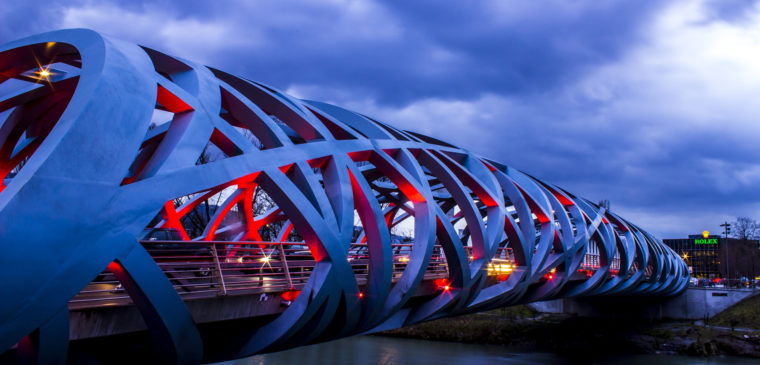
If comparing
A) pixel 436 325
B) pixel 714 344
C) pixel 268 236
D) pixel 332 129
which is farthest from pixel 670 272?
pixel 332 129

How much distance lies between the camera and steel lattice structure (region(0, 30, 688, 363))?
527 cm

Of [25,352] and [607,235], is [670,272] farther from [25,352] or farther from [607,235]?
[25,352]

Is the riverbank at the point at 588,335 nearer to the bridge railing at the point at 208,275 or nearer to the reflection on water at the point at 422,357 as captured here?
the reflection on water at the point at 422,357

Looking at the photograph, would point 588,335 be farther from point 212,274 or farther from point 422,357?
point 212,274

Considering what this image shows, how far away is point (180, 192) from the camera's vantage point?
660 cm

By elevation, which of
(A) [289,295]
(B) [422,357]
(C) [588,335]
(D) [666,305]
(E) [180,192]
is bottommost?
(B) [422,357]

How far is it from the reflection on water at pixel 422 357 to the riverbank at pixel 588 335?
1590 millimetres

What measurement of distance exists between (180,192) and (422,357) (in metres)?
26.4

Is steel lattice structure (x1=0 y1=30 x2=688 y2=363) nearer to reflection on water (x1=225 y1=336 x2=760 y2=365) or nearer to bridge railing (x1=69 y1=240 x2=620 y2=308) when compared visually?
bridge railing (x1=69 y1=240 x2=620 y2=308)

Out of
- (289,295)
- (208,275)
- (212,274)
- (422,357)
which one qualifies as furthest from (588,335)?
(208,275)

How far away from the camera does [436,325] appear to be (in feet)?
133

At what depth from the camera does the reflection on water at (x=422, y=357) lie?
1111 inches

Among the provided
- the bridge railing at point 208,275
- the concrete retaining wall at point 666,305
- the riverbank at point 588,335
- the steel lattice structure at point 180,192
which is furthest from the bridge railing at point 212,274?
the concrete retaining wall at point 666,305

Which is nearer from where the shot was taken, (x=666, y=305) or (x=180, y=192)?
(x=180, y=192)
